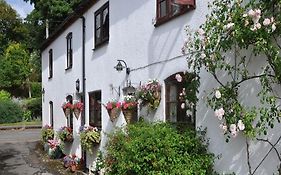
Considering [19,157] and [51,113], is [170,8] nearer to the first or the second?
[19,157]

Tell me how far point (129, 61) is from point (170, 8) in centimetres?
247

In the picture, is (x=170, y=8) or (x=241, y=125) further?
(x=170, y=8)

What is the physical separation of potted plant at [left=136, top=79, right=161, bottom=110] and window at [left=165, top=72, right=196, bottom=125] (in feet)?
0.77

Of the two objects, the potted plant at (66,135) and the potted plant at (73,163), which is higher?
the potted plant at (66,135)

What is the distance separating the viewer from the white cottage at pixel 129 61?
257 inches

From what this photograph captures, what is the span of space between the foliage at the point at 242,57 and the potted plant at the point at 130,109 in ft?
11.1

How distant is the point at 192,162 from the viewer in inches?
255

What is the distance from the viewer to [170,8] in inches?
317

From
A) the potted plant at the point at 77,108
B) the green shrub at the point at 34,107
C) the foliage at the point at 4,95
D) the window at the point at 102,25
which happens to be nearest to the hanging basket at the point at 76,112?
the potted plant at the point at 77,108

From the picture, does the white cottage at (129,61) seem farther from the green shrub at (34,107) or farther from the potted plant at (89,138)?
the green shrub at (34,107)

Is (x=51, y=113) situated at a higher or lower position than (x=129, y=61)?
lower

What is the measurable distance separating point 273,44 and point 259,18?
1.42 ft

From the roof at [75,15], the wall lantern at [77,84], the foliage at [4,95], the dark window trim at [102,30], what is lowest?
the wall lantern at [77,84]

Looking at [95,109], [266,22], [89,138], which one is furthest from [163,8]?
[95,109]
